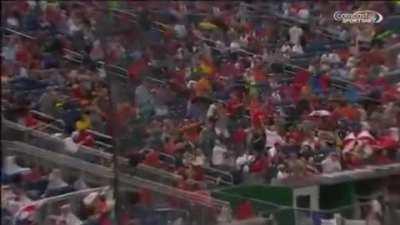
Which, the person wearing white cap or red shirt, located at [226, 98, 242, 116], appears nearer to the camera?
the person wearing white cap

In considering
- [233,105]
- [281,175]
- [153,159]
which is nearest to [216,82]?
[233,105]

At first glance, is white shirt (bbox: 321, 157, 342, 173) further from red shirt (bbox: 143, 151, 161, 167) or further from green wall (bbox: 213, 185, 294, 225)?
red shirt (bbox: 143, 151, 161, 167)

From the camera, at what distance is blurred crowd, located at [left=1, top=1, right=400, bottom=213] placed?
3.62 metres

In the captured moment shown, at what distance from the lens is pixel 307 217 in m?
4.80

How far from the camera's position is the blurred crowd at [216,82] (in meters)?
3.62

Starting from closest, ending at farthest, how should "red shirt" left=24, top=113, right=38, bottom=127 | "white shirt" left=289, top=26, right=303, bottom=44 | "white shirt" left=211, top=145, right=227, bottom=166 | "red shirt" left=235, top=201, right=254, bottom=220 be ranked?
"red shirt" left=24, top=113, right=38, bottom=127 < "red shirt" left=235, top=201, right=254, bottom=220 < "white shirt" left=211, top=145, right=227, bottom=166 < "white shirt" left=289, top=26, right=303, bottom=44

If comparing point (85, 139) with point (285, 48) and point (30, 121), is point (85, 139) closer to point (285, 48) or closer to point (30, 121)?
point (30, 121)

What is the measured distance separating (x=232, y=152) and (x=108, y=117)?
1564mm

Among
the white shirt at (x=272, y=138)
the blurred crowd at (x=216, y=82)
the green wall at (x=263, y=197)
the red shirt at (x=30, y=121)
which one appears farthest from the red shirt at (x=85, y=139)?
the white shirt at (x=272, y=138)

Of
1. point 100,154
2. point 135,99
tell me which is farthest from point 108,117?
point 100,154

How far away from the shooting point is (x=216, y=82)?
4.99 metres

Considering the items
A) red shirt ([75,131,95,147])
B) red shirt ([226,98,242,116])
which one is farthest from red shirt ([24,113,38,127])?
red shirt ([226,98,242,116])

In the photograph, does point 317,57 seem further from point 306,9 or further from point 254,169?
point 254,169

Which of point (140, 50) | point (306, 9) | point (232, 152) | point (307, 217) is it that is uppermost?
point (306, 9)
